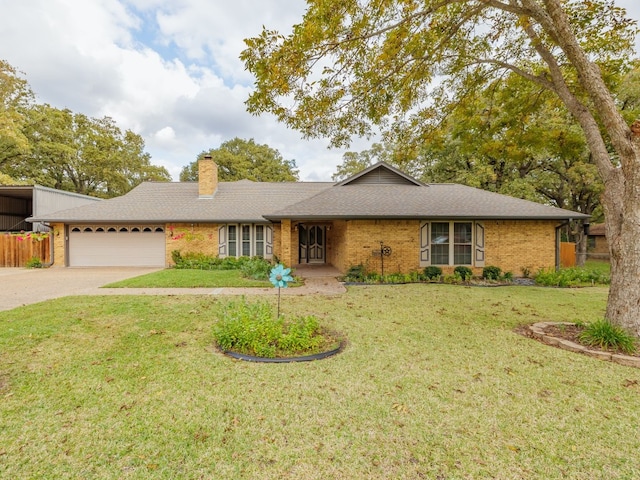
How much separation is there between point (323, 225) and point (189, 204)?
22.8ft

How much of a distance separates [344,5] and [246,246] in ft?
37.1

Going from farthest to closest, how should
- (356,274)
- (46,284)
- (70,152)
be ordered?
(70,152)
(356,274)
(46,284)

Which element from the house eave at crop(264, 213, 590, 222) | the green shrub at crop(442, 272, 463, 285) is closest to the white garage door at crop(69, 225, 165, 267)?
the house eave at crop(264, 213, 590, 222)

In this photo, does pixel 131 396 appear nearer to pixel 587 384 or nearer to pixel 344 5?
pixel 587 384

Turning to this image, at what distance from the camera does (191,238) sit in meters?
14.7

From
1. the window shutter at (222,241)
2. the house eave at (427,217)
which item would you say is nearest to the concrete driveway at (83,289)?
the house eave at (427,217)

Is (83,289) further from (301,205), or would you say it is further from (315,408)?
(315,408)

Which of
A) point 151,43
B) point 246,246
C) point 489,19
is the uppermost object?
point 151,43

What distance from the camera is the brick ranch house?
1151 centimetres

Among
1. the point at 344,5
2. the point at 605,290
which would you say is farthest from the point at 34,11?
the point at 605,290

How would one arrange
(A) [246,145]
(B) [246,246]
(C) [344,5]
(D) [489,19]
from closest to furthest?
(C) [344,5] < (D) [489,19] < (B) [246,246] < (A) [246,145]

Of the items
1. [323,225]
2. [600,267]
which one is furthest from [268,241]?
[600,267]

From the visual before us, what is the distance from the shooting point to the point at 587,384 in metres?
3.56

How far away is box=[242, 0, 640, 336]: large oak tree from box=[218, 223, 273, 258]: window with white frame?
8.27 m
